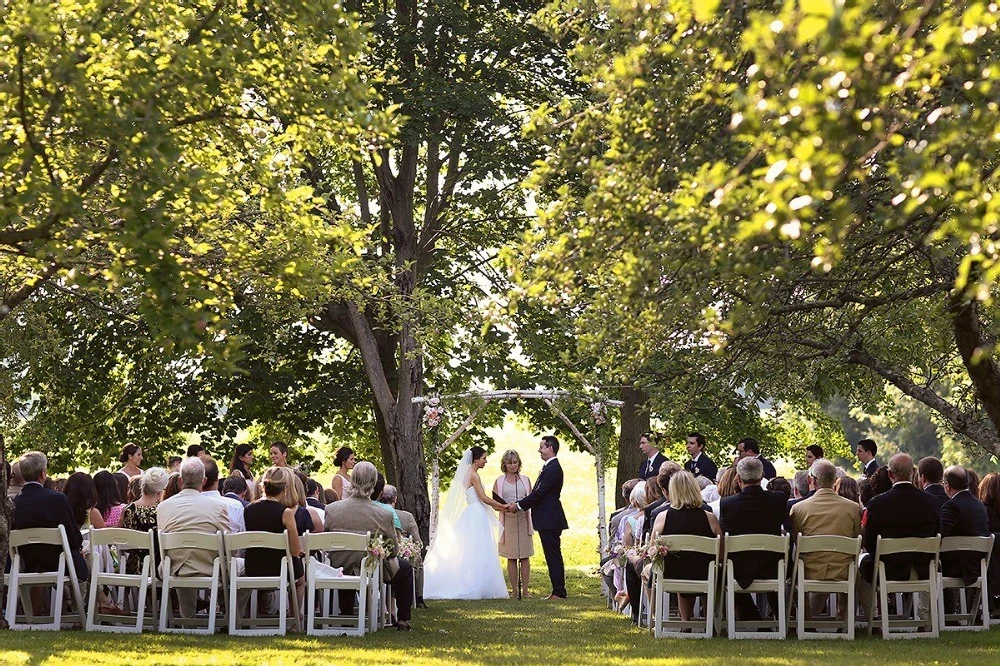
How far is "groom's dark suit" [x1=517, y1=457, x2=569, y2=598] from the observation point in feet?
58.4

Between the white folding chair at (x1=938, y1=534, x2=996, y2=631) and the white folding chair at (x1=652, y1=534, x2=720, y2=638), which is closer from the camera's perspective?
the white folding chair at (x1=652, y1=534, x2=720, y2=638)

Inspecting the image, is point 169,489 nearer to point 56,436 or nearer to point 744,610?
point 744,610

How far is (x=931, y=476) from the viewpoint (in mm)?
12516

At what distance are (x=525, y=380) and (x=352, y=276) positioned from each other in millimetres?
6925

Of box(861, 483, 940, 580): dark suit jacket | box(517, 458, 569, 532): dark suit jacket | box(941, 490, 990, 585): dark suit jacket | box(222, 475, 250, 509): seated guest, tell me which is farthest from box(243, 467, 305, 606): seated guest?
box(517, 458, 569, 532): dark suit jacket

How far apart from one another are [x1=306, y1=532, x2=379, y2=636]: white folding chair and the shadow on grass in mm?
217

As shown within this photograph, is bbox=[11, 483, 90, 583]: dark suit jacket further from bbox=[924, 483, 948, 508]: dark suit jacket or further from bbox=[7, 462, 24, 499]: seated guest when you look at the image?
bbox=[924, 483, 948, 508]: dark suit jacket

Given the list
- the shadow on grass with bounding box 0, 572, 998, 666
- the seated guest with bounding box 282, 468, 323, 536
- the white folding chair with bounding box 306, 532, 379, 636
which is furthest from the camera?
the seated guest with bounding box 282, 468, 323, 536

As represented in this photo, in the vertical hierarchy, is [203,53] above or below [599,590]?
above

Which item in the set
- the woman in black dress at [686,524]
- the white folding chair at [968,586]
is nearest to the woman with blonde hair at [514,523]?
the woman in black dress at [686,524]

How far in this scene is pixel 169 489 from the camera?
44.7ft

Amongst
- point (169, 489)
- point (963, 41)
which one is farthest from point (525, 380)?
point (963, 41)

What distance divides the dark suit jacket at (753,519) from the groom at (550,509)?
19.7 feet

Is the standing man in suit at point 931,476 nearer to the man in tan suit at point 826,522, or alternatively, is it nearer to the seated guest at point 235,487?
the man in tan suit at point 826,522
